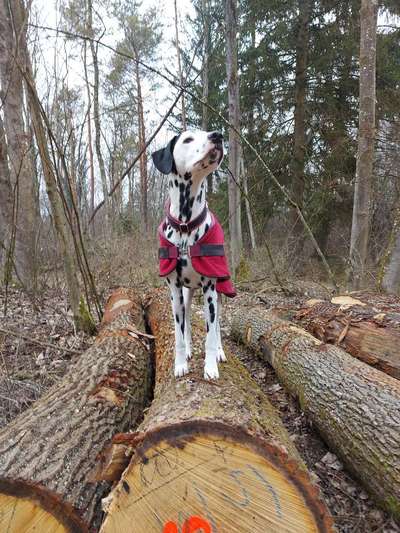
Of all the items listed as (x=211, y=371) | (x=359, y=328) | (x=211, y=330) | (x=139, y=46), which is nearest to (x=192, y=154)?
(x=211, y=330)

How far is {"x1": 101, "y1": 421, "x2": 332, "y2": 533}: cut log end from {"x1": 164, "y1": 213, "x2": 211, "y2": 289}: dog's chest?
1.08 metres

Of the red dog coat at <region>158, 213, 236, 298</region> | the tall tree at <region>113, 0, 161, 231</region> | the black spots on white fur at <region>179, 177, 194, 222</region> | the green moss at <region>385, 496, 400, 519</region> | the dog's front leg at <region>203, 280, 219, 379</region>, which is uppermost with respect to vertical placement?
the tall tree at <region>113, 0, 161, 231</region>

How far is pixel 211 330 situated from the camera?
2.50m

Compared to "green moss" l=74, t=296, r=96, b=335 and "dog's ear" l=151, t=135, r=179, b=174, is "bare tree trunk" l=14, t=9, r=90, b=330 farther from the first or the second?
"dog's ear" l=151, t=135, r=179, b=174

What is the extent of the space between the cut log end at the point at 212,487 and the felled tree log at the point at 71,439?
0.84 feet

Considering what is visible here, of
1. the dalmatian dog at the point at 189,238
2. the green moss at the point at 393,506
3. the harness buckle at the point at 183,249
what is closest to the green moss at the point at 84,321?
the dalmatian dog at the point at 189,238

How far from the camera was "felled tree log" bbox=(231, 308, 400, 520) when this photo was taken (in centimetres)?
216

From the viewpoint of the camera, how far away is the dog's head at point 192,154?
7.27 feet

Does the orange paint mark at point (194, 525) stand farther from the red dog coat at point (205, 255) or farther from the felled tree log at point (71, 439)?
the red dog coat at point (205, 255)

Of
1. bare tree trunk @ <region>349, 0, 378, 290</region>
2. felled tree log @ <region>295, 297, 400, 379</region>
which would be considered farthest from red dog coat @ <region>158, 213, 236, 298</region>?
bare tree trunk @ <region>349, 0, 378, 290</region>

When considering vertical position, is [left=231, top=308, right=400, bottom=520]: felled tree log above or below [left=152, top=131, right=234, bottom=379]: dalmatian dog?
below

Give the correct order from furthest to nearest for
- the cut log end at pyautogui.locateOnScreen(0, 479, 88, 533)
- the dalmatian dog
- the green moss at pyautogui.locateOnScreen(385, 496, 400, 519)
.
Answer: the dalmatian dog
the green moss at pyautogui.locateOnScreen(385, 496, 400, 519)
the cut log end at pyautogui.locateOnScreen(0, 479, 88, 533)

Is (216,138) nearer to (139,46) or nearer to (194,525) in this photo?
(194,525)

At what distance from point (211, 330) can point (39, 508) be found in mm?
1381
